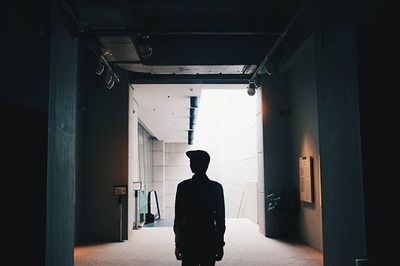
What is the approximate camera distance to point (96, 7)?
5.49m

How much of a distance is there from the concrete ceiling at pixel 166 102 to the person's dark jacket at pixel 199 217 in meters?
7.10

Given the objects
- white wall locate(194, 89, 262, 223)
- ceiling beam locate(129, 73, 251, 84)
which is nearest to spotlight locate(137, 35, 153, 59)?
ceiling beam locate(129, 73, 251, 84)

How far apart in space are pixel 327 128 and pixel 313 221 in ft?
12.9

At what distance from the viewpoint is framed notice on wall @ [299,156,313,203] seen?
8328 mm

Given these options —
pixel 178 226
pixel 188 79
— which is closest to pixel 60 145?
pixel 178 226

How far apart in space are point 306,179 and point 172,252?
2.99m

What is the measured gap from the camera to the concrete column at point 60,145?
447 centimetres

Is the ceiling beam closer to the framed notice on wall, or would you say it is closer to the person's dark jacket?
the framed notice on wall

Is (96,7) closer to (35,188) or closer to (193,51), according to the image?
(35,188)

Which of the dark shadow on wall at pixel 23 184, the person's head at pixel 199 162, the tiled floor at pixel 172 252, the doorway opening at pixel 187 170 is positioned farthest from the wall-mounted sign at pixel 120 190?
the person's head at pixel 199 162

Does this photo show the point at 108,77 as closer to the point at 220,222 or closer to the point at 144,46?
the point at 144,46

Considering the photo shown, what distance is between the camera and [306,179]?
8.56 meters

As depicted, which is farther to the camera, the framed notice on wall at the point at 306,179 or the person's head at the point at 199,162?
the framed notice on wall at the point at 306,179

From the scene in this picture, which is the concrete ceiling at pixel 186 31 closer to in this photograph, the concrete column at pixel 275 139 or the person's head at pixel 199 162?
the concrete column at pixel 275 139
